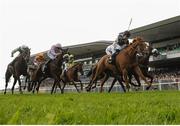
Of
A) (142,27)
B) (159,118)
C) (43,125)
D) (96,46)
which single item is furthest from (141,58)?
(96,46)

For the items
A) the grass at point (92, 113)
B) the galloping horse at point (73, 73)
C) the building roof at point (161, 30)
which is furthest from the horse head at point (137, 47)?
the building roof at point (161, 30)

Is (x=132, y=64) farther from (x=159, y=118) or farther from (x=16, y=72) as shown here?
(x=159, y=118)

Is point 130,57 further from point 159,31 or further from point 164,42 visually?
point 164,42

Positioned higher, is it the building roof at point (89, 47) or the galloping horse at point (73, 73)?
the galloping horse at point (73, 73)

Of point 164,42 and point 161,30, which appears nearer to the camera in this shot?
point 161,30

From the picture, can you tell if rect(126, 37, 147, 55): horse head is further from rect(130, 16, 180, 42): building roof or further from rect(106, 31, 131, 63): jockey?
rect(130, 16, 180, 42): building roof

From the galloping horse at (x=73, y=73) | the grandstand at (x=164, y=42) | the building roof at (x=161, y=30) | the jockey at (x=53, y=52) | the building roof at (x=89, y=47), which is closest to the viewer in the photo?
the jockey at (x=53, y=52)

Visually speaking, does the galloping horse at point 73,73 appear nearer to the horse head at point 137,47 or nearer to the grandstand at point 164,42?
the horse head at point 137,47

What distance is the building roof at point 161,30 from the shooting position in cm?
4134

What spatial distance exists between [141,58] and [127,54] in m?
2.75

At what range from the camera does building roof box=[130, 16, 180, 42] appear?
136 ft

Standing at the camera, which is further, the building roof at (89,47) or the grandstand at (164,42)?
the building roof at (89,47)

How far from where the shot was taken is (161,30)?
4441 cm

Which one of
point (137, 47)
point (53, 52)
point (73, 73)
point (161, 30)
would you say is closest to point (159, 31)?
point (161, 30)
